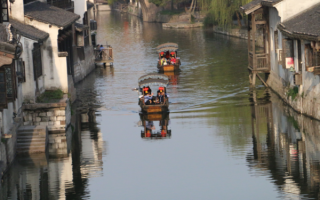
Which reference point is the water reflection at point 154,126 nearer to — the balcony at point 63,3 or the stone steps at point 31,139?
the stone steps at point 31,139

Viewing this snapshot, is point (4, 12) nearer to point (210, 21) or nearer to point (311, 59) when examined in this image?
point (311, 59)

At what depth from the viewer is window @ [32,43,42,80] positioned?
27703mm

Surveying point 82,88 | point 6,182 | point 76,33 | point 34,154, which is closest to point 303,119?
point 34,154

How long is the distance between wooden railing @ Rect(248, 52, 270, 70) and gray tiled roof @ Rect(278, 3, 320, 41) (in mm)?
5652

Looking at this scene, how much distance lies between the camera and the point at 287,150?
2323 cm

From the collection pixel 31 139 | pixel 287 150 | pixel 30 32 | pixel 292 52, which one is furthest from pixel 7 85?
pixel 292 52

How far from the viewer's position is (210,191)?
19016 millimetres

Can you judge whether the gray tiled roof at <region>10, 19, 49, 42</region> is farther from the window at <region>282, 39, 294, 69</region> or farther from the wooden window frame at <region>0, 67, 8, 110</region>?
the window at <region>282, 39, 294, 69</region>

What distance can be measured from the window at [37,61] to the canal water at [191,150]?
127 inches

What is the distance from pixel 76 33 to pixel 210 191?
26.9m

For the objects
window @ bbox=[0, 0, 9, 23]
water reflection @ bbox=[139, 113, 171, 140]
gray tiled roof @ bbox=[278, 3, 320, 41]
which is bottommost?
water reflection @ bbox=[139, 113, 171, 140]

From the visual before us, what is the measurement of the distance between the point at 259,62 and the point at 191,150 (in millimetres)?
14692

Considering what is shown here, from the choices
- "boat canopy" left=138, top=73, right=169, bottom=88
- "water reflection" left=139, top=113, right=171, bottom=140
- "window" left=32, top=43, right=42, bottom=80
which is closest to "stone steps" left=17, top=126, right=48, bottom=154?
"window" left=32, top=43, right=42, bottom=80

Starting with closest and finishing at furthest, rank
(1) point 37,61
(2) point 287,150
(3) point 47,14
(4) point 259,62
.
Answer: (2) point 287,150 < (1) point 37,61 < (3) point 47,14 < (4) point 259,62
